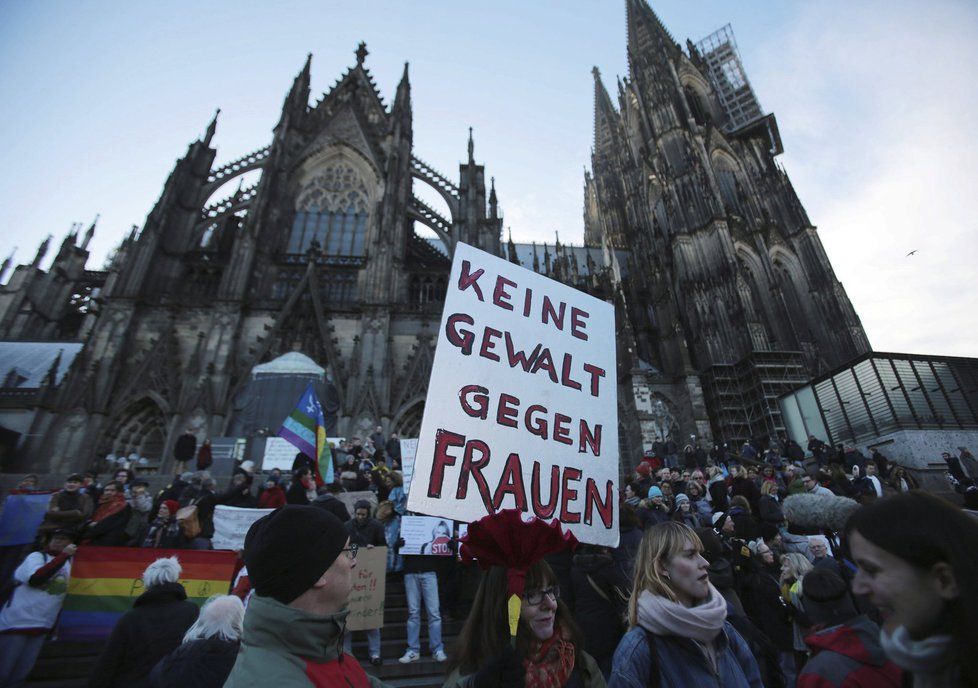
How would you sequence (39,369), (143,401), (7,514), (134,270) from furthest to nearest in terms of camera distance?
1. (39,369)
2. (134,270)
3. (143,401)
4. (7,514)

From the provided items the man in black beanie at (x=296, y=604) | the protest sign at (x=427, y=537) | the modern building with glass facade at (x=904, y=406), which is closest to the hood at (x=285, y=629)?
the man in black beanie at (x=296, y=604)

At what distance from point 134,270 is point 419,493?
22.1m

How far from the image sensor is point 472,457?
9.33 ft

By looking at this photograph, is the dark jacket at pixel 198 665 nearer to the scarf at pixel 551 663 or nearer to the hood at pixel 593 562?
the scarf at pixel 551 663

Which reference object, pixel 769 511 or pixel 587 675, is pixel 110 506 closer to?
pixel 587 675

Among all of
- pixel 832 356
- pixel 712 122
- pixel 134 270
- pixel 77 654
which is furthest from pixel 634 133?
pixel 77 654

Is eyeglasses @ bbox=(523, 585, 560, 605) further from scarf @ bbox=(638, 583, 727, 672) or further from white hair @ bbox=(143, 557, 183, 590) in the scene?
white hair @ bbox=(143, 557, 183, 590)

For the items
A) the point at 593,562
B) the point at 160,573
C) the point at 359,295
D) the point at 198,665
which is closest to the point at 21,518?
the point at 160,573

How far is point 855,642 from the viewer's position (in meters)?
1.62

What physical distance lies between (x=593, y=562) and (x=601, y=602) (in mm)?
265

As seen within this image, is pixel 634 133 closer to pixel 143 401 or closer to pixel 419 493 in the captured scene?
pixel 143 401

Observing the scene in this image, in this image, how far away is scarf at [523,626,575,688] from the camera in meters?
1.99

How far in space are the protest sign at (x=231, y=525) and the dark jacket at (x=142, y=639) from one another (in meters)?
3.89

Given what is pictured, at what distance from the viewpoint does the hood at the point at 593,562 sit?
3.33 metres
